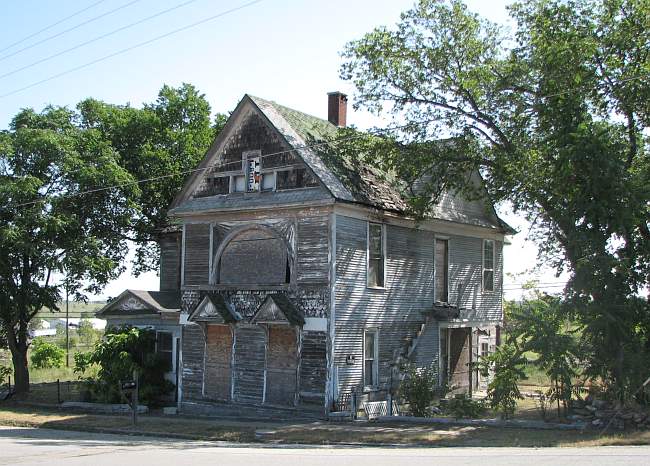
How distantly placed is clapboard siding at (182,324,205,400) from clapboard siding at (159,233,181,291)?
A: 252 inches

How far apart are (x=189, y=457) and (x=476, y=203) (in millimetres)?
18172

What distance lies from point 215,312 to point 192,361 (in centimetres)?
251

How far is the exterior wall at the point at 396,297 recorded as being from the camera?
23.3 m

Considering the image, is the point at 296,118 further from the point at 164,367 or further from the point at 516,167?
the point at 164,367

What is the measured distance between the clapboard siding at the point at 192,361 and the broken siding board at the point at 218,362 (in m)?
0.30

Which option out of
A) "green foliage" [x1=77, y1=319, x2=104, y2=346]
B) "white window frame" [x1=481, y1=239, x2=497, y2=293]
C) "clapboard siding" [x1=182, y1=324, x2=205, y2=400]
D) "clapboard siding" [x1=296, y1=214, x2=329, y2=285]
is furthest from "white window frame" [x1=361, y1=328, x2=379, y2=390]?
"green foliage" [x1=77, y1=319, x2=104, y2=346]

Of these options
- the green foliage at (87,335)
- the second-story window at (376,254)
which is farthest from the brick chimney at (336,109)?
the green foliage at (87,335)

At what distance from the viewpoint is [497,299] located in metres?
31.7

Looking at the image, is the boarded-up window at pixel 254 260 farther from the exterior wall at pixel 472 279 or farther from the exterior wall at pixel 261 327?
the exterior wall at pixel 472 279

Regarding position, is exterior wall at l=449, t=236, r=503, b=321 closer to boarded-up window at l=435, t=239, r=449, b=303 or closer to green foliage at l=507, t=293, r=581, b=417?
boarded-up window at l=435, t=239, r=449, b=303

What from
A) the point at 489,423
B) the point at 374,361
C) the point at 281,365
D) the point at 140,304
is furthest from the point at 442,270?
the point at 140,304

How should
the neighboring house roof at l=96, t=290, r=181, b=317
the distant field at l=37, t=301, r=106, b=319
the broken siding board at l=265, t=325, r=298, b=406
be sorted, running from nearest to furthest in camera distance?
the broken siding board at l=265, t=325, r=298, b=406 → the neighboring house roof at l=96, t=290, r=181, b=317 → the distant field at l=37, t=301, r=106, b=319

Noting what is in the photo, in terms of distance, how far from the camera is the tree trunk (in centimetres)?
3119

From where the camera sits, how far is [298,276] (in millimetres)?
23656
